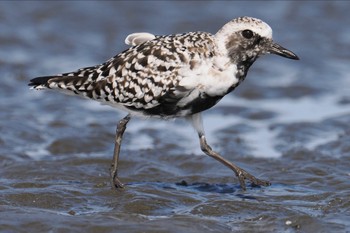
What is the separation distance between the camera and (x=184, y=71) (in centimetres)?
1081

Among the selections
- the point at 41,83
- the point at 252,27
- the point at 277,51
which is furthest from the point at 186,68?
the point at 41,83

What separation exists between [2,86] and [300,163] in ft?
19.3

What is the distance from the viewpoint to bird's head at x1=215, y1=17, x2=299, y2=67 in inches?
427

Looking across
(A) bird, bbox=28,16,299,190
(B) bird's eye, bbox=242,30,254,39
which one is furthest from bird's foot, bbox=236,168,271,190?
(B) bird's eye, bbox=242,30,254,39

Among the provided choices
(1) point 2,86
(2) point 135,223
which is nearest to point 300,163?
(2) point 135,223

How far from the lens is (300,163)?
1285cm

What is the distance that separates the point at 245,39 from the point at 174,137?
3500mm

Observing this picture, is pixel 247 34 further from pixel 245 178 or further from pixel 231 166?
pixel 245 178

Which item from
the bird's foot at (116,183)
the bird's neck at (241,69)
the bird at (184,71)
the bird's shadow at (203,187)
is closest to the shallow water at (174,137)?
the bird's shadow at (203,187)

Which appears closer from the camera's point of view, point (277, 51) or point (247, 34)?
point (247, 34)

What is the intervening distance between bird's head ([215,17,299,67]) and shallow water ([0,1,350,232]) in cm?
170

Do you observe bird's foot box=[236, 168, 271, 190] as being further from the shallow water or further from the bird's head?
the bird's head

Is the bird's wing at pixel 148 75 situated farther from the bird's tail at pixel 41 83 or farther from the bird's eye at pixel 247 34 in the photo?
the bird's eye at pixel 247 34

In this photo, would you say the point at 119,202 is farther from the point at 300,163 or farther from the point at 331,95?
the point at 331,95
